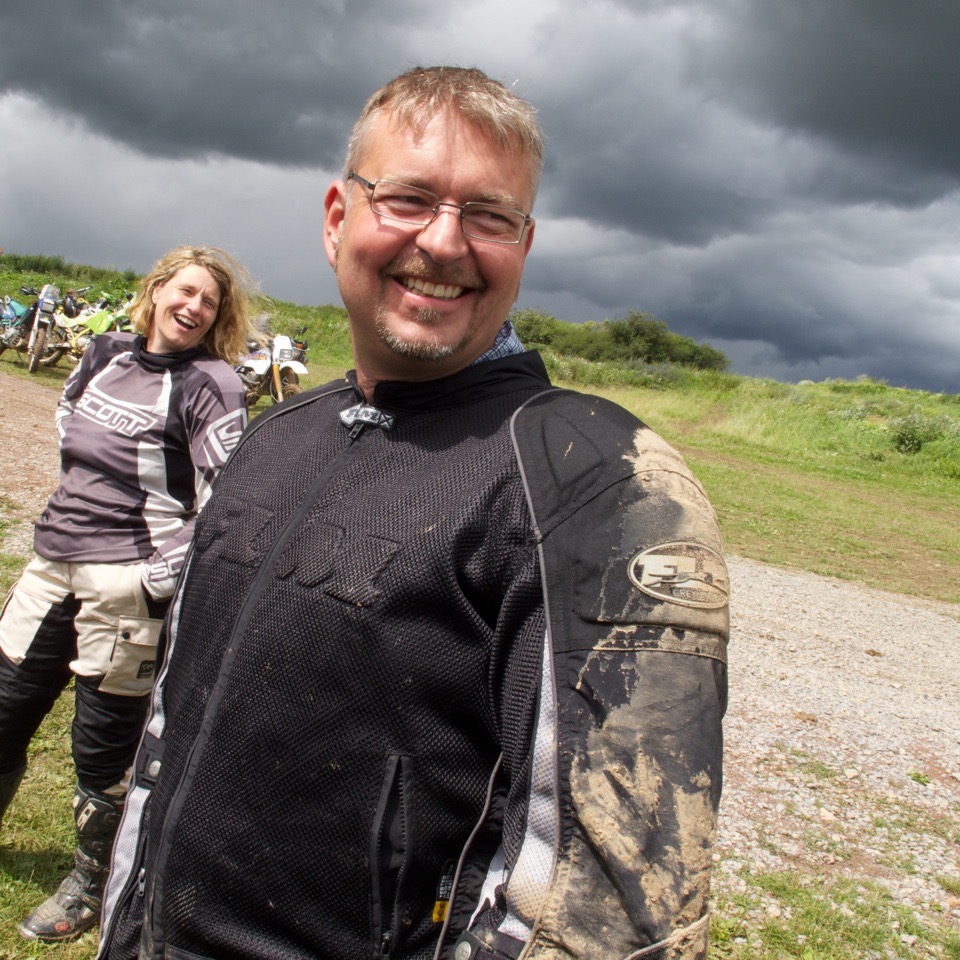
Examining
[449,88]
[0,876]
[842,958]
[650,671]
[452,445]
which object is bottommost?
[0,876]

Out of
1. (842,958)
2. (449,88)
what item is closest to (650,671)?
(449,88)

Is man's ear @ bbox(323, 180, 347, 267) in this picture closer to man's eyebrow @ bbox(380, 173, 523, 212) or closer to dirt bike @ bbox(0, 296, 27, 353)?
man's eyebrow @ bbox(380, 173, 523, 212)

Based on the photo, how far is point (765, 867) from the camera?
3.26 metres

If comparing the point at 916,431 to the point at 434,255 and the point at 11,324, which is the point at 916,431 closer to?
the point at 11,324

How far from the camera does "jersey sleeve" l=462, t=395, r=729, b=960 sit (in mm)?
903

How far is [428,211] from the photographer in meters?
1.33

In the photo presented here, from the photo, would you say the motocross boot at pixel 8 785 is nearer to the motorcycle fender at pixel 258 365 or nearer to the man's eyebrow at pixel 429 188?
the man's eyebrow at pixel 429 188

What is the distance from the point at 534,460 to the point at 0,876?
9.02ft

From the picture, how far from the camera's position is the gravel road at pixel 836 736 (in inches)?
132

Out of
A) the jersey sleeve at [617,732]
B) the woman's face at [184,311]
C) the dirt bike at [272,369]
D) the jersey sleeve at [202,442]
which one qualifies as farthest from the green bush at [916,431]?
the jersey sleeve at [617,732]

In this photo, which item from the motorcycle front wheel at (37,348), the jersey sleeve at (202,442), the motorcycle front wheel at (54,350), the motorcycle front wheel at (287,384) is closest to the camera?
the jersey sleeve at (202,442)

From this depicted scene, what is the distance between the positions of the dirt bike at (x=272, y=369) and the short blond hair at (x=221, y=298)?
28.8 ft

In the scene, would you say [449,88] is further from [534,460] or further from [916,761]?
[916,761]

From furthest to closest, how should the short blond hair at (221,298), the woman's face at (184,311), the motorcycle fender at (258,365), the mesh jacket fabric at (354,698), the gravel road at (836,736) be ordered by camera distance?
1. the motorcycle fender at (258,365)
2. the gravel road at (836,736)
3. the short blond hair at (221,298)
4. the woman's face at (184,311)
5. the mesh jacket fabric at (354,698)
